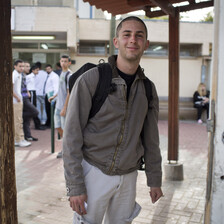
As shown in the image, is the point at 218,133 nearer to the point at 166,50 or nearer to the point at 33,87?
the point at 33,87

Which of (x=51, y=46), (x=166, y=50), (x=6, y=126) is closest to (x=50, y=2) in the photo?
(x=51, y=46)

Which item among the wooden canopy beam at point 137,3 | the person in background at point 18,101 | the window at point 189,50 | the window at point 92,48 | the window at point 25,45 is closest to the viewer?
the wooden canopy beam at point 137,3

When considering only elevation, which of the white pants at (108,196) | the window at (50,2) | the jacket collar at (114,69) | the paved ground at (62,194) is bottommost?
the paved ground at (62,194)

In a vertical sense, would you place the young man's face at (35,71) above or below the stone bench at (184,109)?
above

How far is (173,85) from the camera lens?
5133 millimetres

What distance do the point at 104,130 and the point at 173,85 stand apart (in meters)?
3.26

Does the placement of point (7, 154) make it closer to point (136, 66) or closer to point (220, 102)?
point (136, 66)

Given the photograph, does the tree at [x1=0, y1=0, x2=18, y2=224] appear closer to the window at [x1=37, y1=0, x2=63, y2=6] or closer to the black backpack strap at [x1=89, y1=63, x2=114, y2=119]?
the black backpack strap at [x1=89, y1=63, x2=114, y2=119]

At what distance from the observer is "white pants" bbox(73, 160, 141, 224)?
6.94ft

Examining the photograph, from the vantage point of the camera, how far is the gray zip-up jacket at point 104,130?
2.03 meters

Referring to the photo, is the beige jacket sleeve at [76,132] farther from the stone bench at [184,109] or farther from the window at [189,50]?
the window at [189,50]

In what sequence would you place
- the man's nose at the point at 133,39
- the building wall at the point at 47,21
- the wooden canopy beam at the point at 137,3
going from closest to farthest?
the man's nose at the point at 133,39 < the wooden canopy beam at the point at 137,3 < the building wall at the point at 47,21

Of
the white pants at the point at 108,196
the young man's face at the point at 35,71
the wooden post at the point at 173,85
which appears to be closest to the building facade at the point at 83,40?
the young man's face at the point at 35,71

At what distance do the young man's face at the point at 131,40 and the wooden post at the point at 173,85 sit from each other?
2.97 metres
